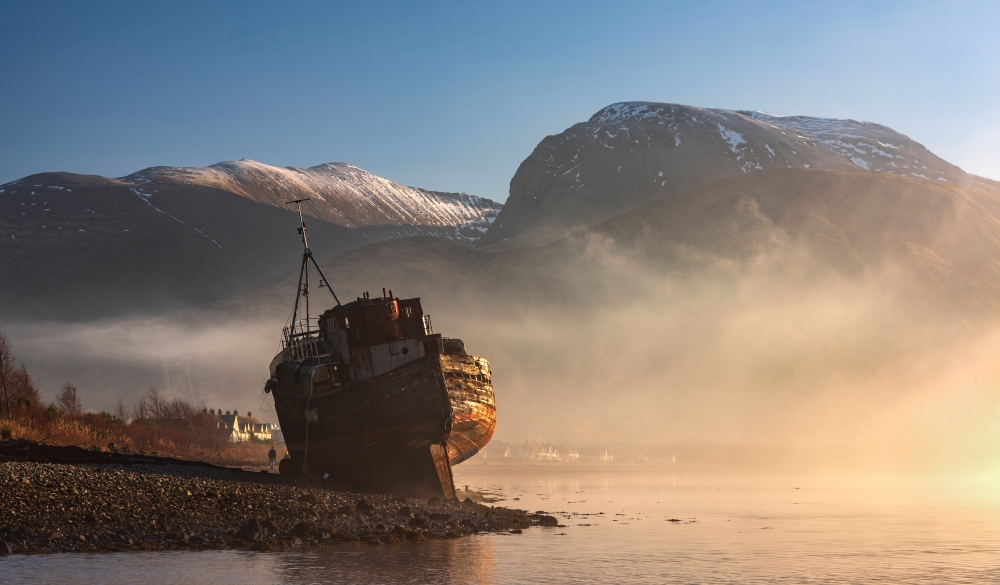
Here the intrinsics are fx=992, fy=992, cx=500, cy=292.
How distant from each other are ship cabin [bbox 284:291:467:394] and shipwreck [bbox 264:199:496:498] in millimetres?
52

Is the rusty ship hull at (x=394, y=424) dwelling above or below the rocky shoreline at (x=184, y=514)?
above

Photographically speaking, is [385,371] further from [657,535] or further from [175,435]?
[175,435]

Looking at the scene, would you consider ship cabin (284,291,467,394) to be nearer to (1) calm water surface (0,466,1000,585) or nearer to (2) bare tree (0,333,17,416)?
(1) calm water surface (0,466,1000,585)

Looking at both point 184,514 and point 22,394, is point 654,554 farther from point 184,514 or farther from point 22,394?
point 22,394

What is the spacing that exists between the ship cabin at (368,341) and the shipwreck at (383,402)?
5cm

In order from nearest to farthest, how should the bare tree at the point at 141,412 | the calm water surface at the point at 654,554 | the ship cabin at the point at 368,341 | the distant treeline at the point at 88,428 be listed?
the calm water surface at the point at 654,554 → the ship cabin at the point at 368,341 → the distant treeline at the point at 88,428 → the bare tree at the point at 141,412

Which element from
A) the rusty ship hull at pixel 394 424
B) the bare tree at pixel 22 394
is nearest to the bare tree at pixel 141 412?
the bare tree at pixel 22 394

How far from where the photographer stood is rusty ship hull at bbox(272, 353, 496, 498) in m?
46.9

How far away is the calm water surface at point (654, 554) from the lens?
26609 millimetres

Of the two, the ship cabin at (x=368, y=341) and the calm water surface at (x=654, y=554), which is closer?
the calm water surface at (x=654, y=554)

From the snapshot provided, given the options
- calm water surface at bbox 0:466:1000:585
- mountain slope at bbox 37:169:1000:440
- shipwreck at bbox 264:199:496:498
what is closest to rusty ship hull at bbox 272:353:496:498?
shipwreck at bbox 264:199:496:498

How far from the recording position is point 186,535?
99.4 feet

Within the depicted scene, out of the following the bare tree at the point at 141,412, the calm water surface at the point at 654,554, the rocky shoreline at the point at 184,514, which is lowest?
the calm water surface at the point at 654,554

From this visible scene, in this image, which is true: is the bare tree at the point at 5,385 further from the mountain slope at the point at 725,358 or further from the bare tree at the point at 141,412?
the mountain slope at the point at 725,358
